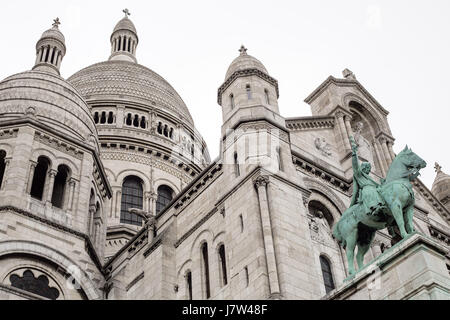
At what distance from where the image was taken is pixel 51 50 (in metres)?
37.6

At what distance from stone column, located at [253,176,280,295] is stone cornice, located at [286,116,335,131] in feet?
16.8

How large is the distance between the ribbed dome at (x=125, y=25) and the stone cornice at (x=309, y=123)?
38.0 m

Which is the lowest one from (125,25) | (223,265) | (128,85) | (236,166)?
(223,265)

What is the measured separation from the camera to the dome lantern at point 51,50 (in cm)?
3684

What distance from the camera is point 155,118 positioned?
47.0 m

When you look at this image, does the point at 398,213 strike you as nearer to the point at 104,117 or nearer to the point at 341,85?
the point at 341,85

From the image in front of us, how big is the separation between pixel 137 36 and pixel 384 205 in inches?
1970

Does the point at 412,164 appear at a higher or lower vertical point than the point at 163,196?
lower

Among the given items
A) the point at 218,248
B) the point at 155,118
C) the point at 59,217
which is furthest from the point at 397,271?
the point at 155,118

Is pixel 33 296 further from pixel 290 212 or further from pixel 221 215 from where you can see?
pixel 290 212

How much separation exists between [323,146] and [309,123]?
1156mm

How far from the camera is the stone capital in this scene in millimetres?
20906

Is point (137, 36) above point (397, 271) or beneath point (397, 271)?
above

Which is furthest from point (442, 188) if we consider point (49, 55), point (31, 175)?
point (49, 55)
